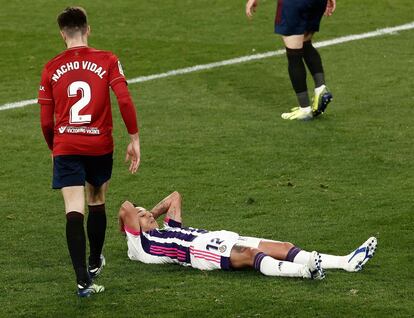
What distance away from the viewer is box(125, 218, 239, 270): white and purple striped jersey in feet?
30.5

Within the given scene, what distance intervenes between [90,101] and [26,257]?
5.65ft

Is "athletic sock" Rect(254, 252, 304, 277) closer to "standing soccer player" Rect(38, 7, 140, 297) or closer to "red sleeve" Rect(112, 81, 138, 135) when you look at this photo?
"standing soccer player" Rect(38, 7, 140, 297)

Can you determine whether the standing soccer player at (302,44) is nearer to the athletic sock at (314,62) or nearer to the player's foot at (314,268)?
the athletic sock at (314,62)

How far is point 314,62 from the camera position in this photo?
1424 centimetres

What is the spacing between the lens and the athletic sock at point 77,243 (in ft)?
28.5

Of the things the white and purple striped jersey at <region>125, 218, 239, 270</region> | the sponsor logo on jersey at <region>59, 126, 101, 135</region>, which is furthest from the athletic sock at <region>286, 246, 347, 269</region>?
the sponsor logo on jersey at <region>59, 126, 101, 135</region>

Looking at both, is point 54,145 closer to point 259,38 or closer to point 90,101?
point 90,101

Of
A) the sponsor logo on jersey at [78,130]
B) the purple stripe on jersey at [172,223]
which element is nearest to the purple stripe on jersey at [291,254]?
the purple stripe on jersey at [172,223]

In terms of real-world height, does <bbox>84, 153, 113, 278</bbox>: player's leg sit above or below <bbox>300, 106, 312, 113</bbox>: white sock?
above

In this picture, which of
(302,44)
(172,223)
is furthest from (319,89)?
(172,223)

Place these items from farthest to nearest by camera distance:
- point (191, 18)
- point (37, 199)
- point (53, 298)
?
point (191, 18) < point (37, 199) < point (53, 298)

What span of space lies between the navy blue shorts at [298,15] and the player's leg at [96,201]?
5.33 m

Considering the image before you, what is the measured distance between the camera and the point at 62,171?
8758 millimetres

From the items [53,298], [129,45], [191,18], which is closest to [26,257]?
[53,298]
